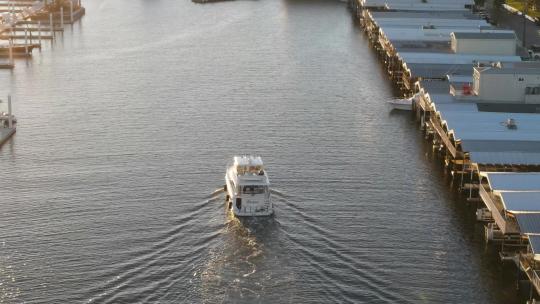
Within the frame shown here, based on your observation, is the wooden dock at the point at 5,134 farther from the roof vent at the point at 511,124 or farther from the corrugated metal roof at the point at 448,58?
the corrugated metal roof at the point at 448,58

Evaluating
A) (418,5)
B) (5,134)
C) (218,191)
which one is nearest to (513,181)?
(218,191)

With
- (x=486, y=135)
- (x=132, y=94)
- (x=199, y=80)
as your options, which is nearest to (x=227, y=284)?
(x=486, y=135)

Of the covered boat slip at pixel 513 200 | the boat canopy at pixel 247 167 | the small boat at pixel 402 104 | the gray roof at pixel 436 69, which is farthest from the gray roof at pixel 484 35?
the boat canopy at pixel 247 167

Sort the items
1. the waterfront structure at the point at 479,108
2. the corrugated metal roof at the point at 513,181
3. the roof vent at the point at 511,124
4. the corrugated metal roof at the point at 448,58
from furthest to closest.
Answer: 1. the corrugated metal roof at the point at 448,58
2. the roof vent at the point at 511,124
3. the corrugated metal roof at the point at 513,181
4. the waterfront structure at the point at 479,108

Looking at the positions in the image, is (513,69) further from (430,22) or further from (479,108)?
(430,22)

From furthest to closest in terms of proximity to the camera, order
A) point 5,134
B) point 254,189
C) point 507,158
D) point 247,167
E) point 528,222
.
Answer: point 5,134 < point 507,158 < point 247,167 < point 254,189 < point 528,222

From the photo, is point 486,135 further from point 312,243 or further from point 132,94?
point 132,94
